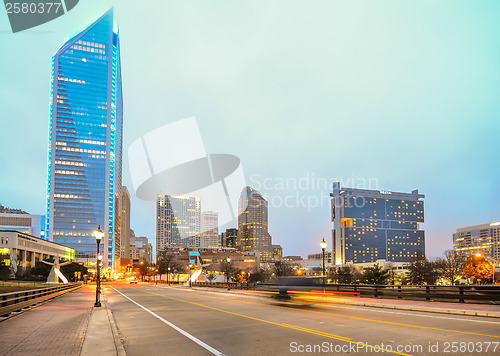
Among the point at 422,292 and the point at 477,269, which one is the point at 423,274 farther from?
the point at 422,292

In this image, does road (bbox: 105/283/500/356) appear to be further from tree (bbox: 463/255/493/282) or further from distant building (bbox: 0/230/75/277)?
distant building (bbox: 0/230/75/277)

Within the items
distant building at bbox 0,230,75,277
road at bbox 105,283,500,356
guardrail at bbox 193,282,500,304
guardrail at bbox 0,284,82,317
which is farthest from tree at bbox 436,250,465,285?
distant building at bbox 0,230,75,277

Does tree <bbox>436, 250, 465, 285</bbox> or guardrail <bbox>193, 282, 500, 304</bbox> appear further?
Answer: tree <bbox>436, 250, 465, 285</bbox>

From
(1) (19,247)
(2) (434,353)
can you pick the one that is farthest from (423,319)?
(1) (19,247)

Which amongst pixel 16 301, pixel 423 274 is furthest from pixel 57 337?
pixel 423 274

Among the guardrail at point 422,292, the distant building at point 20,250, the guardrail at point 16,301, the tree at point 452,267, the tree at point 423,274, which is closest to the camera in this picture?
the guardrail at point 16,301

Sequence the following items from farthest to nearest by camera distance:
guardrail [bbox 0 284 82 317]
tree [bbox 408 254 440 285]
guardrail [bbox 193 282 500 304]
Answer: tree [bbox 408 254 440 285] → guardrail [bbox 193 282 500 304] → guardrail [bbox 0 284 82 317]

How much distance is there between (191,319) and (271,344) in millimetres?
7683

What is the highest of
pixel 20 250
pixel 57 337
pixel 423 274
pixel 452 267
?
pixel 57 337

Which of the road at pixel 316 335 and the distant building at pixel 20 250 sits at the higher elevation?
the road at pixel 316 335

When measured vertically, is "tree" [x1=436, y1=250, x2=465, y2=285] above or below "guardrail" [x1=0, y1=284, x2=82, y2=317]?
below

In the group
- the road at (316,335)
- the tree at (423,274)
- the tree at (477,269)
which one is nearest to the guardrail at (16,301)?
the road at (316,335)

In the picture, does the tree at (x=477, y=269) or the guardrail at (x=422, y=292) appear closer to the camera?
the guardrail at (x=422, y=292)

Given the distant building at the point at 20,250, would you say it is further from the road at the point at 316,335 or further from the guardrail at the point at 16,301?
the road at the point at 316,335
